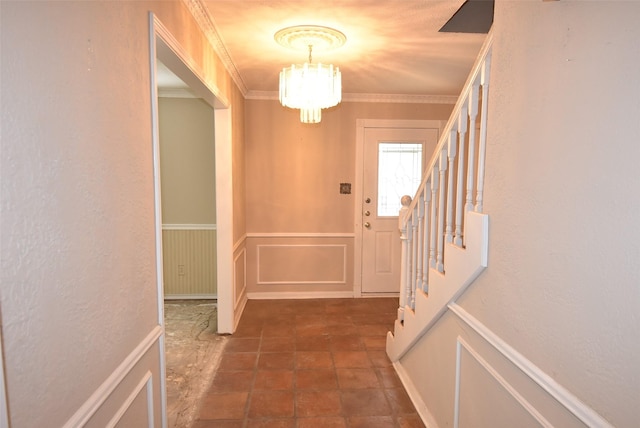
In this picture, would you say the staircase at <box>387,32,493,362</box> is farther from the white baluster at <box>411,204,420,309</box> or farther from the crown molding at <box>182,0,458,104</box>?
the crown molding at <box>182,0,458,104</box>

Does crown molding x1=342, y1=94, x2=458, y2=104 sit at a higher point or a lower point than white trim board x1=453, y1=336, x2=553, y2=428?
higher

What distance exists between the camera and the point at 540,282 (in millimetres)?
1212

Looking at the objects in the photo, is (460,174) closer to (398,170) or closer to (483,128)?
(483,128)

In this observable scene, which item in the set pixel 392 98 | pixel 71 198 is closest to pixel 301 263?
pixel 392 98

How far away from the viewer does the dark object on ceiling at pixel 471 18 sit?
87.7 inches

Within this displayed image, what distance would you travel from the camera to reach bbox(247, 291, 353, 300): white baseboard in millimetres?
4590

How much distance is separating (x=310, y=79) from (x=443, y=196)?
1.13m

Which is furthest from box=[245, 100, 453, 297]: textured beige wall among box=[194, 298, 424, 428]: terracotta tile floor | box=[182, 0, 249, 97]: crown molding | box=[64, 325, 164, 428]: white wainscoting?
box=[64, 325, 164, 428]: white wainscoting

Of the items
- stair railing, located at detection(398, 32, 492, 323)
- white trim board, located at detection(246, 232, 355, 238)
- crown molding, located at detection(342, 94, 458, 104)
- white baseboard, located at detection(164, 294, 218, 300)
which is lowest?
white baseboard, located at detection(164, 294, 218, 300)

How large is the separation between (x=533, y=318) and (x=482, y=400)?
0.58 m

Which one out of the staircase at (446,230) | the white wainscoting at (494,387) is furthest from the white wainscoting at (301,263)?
the white wainscoting at (494,387)

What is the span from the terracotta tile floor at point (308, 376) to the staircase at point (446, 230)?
349 millimetres

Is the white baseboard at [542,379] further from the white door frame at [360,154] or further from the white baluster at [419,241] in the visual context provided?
the white door frame at [360,154]

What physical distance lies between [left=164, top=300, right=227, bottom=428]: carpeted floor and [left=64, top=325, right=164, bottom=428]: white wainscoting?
76 centimetres
